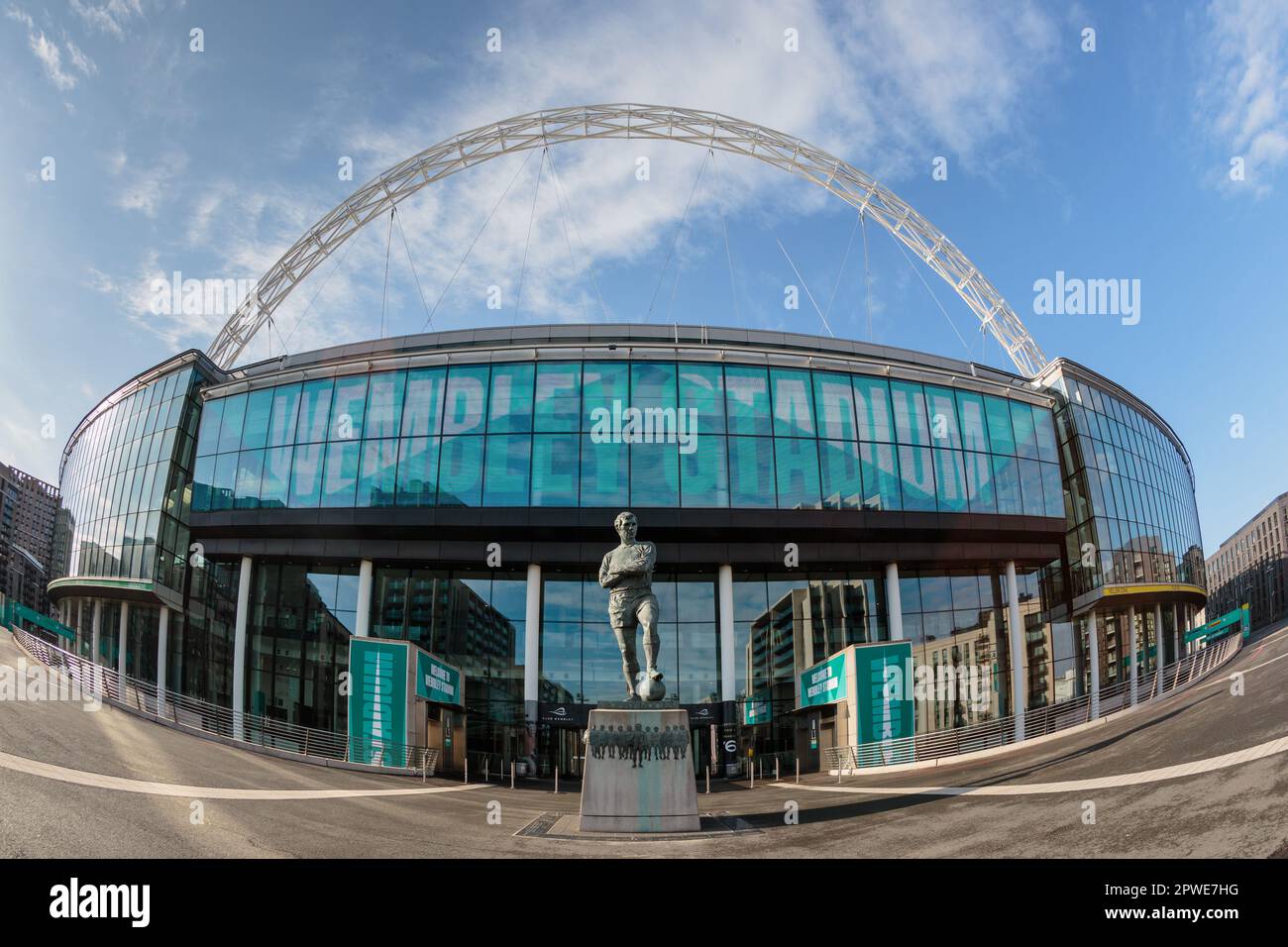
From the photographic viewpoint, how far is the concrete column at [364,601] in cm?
3206

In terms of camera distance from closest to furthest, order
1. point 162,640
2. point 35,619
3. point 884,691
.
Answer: point 884,691 → point 162,640 → point 35,619

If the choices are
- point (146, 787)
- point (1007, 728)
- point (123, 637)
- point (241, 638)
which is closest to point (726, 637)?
point (1007, 728)

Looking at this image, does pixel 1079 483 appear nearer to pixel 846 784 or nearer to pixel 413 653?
pixel 846 784

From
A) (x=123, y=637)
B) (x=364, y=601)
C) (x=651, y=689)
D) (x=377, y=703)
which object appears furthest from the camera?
(x=123, y=637)

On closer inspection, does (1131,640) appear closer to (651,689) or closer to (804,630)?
(804,630)

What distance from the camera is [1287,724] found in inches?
535

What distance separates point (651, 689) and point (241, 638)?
89.1 feet

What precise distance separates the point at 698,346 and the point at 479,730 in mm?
20286

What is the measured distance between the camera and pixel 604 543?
3173 cm

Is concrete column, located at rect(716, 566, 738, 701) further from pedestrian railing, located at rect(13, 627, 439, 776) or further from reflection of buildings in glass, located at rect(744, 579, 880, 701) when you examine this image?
pedestrian railing, located at rect(13, 627, 439, 776)

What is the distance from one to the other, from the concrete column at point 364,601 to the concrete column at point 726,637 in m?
16.4

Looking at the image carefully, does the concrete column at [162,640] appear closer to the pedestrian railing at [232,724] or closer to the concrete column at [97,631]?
the pedestrian railing at [232,724]

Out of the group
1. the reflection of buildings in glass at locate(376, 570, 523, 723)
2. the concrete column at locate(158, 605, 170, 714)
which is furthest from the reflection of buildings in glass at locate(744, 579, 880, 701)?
the concrete column at locate(158, 605, 170, 714)

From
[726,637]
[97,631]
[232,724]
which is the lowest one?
[232,724]
